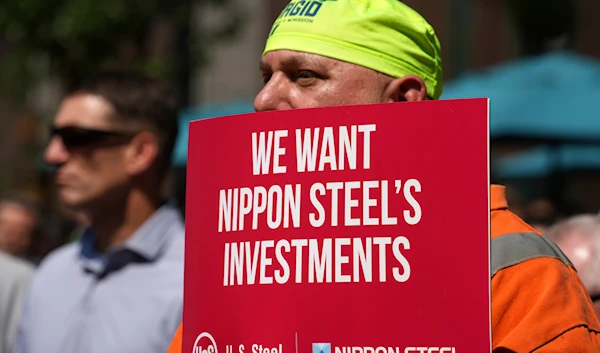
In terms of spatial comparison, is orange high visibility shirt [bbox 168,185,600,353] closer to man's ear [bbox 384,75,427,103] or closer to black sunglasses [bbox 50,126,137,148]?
man's ear [bbox 384,75,427,103]

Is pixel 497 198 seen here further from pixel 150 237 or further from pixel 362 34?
pixel 150 237

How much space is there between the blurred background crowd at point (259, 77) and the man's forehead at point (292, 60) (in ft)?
5.42

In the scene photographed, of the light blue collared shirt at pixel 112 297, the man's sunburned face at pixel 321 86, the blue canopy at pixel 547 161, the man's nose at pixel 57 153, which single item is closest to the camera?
the man's sunburned face at pixel 321 86

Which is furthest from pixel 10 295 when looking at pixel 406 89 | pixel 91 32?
pixel 91 32

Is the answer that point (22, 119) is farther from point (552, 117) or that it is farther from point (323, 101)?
point (323, 101)

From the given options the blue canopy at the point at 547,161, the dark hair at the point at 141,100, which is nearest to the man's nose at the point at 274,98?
the dark hair at the point at 141,100

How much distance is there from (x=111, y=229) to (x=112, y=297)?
40cm

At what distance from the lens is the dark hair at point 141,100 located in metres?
4.11

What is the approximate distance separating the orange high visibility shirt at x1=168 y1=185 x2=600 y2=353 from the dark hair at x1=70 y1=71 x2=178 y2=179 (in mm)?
2333

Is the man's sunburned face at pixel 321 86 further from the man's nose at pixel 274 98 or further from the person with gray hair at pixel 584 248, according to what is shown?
the person with gray hair at pixel 584 248

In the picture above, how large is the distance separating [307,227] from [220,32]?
11.7 metres

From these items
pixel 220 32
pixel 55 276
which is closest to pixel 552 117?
pixel 55 276

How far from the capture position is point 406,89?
2451 mm

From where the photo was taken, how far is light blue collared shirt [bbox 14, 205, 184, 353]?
11.6 feet
